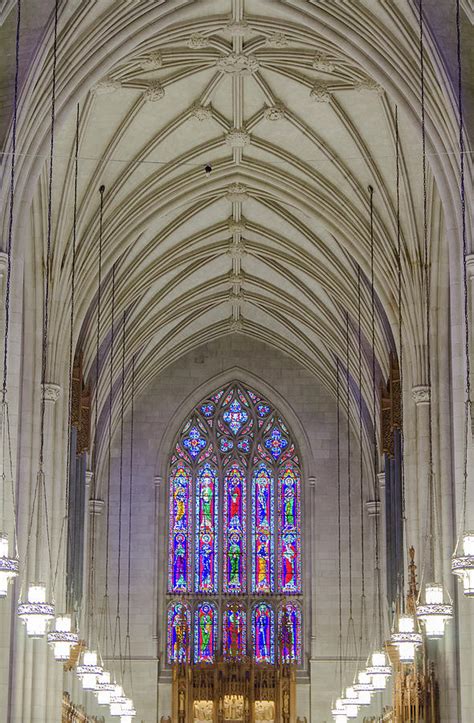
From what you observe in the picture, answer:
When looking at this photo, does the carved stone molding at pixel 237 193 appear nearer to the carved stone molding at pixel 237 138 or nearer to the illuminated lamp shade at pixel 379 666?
the carved stone molding at pixel 237 138

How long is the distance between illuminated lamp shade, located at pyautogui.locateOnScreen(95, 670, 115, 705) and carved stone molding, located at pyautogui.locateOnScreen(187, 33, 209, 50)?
14.2 metres

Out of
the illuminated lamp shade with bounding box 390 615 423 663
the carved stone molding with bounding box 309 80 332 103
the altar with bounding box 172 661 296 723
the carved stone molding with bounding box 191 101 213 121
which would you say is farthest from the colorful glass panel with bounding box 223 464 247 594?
the illuminated lamp shade with bounding box 390 615 423 663

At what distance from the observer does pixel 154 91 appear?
29578mm

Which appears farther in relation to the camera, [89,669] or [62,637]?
[89,669]

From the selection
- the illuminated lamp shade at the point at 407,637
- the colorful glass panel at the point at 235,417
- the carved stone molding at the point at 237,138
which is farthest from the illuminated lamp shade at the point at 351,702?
the carved stone molding at the point at 237,138

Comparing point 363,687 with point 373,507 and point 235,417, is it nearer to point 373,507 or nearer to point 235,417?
point 373,507

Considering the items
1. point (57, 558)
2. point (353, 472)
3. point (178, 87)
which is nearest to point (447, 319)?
point (178, 87)

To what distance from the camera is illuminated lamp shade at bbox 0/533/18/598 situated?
59.5ft

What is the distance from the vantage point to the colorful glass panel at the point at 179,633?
4306 cm

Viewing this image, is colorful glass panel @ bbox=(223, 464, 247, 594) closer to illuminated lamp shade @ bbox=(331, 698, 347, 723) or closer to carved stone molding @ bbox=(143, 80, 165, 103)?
illuminated lamp shade @ bbox=(331, 698, 347, 723)

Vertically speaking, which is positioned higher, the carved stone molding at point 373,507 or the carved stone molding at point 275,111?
the carved stone molding at point 275,111

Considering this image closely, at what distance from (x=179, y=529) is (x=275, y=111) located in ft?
57.5

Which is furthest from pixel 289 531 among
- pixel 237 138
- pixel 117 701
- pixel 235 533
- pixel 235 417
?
pixel 237 138

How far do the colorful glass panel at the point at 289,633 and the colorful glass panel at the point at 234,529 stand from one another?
61.2 inches
